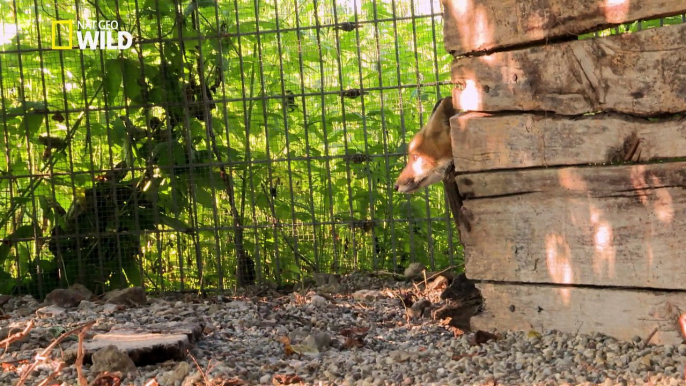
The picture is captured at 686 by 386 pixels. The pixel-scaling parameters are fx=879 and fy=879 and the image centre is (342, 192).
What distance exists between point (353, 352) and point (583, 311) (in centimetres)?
124

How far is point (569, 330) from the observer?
15.3 feet

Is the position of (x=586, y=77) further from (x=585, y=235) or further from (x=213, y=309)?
(x=213, y=309)

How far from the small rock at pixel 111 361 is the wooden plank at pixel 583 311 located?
6.44ft

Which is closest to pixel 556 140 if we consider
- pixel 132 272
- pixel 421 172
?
pixel 421 172

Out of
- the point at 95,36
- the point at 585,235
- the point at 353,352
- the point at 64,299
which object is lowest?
the point at 353,352

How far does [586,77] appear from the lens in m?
4.45

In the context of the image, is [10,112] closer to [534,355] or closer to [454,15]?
[454,15]

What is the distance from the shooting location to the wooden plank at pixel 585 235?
429 cm

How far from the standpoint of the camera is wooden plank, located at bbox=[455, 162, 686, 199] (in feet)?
14.0

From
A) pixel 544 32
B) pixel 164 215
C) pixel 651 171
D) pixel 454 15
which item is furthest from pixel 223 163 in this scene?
pixel 651 171

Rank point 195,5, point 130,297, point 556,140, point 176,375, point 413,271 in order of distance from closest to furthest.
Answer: point 176,375
point 556,140
point 130,297
point 413,271
point 195,5

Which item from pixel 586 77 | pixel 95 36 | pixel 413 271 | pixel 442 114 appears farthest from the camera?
pixel 95 36

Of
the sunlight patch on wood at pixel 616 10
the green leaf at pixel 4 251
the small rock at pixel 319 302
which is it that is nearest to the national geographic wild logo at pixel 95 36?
the green leaf at pixel 4 251

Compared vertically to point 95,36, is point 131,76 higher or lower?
lower
